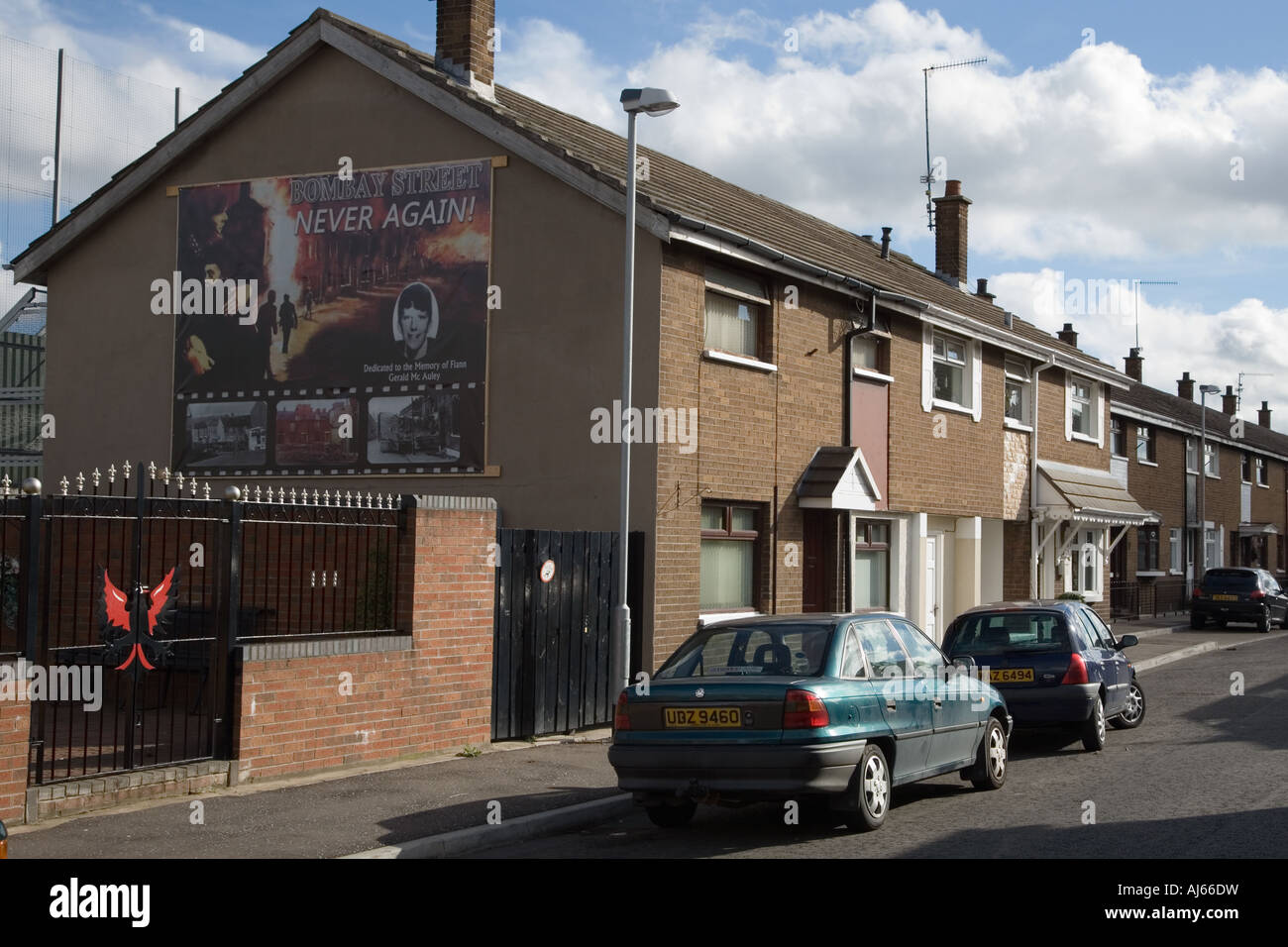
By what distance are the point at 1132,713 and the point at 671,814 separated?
25.1 ft

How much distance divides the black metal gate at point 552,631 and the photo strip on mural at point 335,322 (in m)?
2.76

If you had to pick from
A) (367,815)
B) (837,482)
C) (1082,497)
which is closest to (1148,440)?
(1082,497)

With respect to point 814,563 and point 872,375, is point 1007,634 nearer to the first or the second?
point 814,563

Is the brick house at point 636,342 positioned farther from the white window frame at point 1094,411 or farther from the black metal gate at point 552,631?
the white window frame at point 1094,411

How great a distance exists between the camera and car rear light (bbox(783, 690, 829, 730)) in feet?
27.8

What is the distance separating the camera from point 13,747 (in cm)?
852

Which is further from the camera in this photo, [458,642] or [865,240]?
[865,240]

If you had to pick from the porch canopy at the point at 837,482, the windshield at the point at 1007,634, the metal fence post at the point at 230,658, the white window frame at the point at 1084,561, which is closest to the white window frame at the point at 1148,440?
the white window frame at the point at 1084,561

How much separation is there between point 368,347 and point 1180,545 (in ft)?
104

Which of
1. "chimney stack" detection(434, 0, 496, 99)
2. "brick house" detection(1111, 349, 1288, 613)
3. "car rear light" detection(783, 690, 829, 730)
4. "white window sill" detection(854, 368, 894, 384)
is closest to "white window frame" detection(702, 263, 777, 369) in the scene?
"white window sill" detection(854, 368, 894, 384)

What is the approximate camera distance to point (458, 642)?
484 inches

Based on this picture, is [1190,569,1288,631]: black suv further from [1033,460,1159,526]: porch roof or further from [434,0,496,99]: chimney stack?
[434,0,496,99]: chimney stack
